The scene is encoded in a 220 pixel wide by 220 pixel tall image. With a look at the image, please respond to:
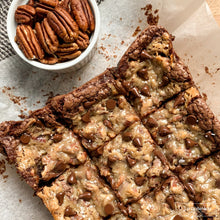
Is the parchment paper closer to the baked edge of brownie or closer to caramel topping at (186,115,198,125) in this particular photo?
the baked edge of brownie

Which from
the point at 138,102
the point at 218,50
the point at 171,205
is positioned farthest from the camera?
the point at 218,50

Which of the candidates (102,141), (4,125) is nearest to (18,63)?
(4,125)

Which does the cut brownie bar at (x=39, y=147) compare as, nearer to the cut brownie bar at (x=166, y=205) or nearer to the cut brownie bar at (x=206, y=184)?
the cut brownie bar at (x=166, y=205)

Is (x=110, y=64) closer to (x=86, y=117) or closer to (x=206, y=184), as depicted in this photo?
(x=86, y=117)

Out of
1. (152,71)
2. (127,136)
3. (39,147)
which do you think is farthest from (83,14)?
(39,147)

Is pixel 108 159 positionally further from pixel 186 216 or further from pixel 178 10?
pixel 178 10
